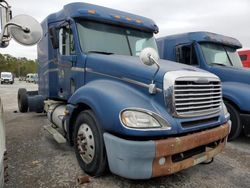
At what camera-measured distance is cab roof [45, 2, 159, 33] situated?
4.47 metres

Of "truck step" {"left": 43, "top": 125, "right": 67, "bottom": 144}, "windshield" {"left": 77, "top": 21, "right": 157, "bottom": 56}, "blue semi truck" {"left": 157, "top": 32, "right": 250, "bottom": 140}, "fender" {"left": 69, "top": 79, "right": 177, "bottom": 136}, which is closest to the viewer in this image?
Answer: "fender" {"left": 69, "top": 79, "right": 177, "bottom": 136}

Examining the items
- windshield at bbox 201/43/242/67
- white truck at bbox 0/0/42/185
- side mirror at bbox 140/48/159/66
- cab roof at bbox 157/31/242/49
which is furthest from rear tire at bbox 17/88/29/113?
white truck at bbox 0/0/42/185

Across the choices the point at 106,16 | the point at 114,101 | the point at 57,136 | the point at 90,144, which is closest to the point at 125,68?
the point at 114,101

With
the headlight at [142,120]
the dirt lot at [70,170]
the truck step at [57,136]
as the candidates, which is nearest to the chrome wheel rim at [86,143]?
the dirt lot at [70,170]

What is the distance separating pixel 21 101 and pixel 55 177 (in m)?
6.09

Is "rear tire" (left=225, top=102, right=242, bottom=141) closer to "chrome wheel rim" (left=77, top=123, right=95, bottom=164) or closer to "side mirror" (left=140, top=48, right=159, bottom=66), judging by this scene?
"side mirror" (left=140, top=48, right=159, bottom=66)

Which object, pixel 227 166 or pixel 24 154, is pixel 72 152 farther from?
pixel 227 166

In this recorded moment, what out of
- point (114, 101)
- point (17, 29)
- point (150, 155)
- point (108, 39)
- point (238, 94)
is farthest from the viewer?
point (238, 94)

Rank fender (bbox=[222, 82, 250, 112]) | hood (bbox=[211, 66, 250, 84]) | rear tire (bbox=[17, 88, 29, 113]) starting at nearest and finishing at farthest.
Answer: fender (bbox=[222, 82, 250, 112]), hood (bbox=[211, 66, 250, 84]), rear tire (bbox=[17, 88, 29, 113])

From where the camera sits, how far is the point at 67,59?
484 cm

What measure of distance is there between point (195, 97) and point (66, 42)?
270 centimetres

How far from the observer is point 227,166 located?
428cm

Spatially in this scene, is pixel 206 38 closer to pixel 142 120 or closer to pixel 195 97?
pixel 195 97

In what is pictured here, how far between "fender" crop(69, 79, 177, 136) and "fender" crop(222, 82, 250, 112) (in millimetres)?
3158
